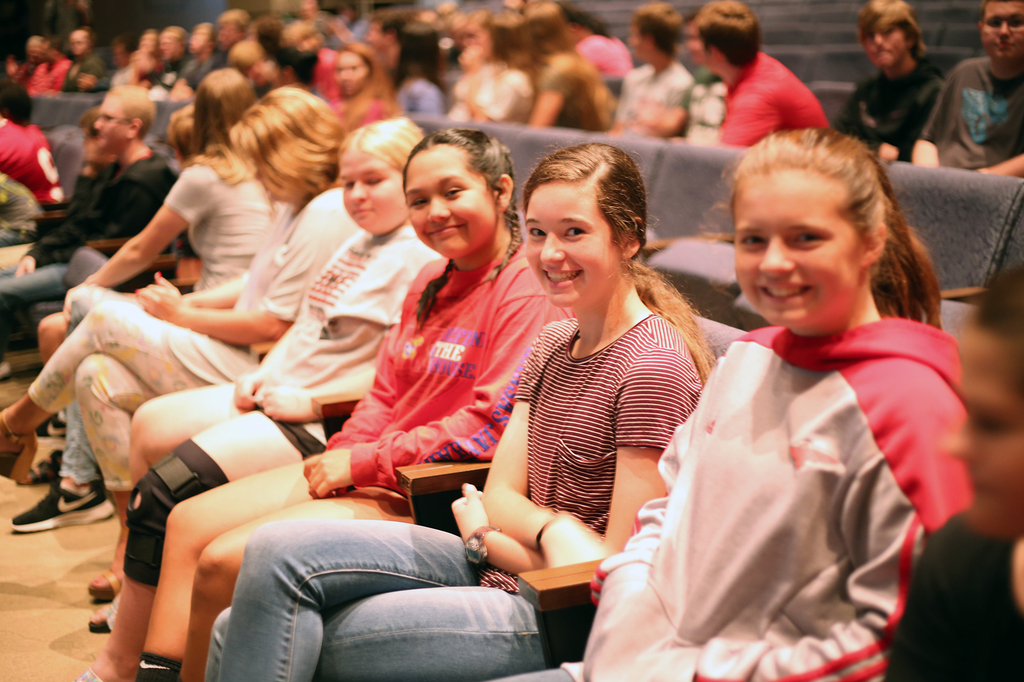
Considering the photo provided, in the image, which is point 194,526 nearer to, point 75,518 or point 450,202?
point 450,202

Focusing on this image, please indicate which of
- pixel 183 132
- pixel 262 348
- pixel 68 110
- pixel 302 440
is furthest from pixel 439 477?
pixel 68 110

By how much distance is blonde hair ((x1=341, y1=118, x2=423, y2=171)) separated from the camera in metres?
1.94

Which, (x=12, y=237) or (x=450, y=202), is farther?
(x=12, y=237)

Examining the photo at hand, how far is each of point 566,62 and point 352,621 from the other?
3.36 m

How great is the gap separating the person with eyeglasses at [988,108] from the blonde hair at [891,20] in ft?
0.93

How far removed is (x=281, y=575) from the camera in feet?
3.92

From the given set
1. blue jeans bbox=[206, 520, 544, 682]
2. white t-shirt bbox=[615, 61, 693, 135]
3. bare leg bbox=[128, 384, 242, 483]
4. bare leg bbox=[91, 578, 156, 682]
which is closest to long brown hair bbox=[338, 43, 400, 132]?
white t-shirt bbox=[615, 61, 693, 135]

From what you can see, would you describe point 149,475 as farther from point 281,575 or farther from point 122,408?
point 281,575

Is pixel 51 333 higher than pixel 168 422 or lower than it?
lower

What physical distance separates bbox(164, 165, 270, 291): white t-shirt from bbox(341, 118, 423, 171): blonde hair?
781 mm

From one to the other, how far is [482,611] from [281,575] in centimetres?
28

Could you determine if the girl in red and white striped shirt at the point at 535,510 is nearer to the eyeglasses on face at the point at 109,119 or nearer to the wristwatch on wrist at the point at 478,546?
the wristwatch on wrist at the point at 478,546

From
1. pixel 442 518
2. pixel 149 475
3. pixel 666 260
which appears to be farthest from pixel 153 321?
pixel 666 260

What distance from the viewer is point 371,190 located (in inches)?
76.3
